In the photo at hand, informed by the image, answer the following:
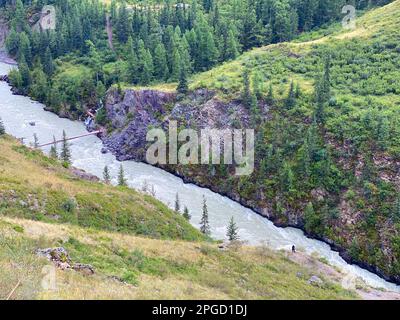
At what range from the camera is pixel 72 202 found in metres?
34.5

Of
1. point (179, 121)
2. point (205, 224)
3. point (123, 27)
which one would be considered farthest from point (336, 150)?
point (123, 27)

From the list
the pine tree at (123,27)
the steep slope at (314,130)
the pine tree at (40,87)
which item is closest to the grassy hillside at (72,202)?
the steep slope at (314,130)

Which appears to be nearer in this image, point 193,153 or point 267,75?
point 193,153

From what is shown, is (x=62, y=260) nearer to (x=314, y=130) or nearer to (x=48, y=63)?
(x=314, y=130)

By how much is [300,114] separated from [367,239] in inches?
915

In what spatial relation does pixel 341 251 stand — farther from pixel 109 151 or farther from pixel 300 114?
pixel 109 151

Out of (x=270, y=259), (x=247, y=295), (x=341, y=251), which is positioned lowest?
(x=341, y=251)

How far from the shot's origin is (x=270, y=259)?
3550cm
